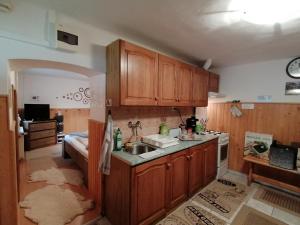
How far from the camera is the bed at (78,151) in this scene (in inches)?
115

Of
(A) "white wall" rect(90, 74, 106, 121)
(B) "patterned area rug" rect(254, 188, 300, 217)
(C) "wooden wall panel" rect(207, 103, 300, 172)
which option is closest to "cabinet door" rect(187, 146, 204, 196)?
(B) "patterned area rug" rect(254, 188, 300, 217)

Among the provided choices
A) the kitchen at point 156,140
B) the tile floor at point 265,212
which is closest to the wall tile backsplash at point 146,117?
the kitchen at point 156,140

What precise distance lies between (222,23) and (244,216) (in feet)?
7.94

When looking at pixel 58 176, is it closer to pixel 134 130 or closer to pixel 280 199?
pixel 134 130

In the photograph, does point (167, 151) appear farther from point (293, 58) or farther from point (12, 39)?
point (293, 58)

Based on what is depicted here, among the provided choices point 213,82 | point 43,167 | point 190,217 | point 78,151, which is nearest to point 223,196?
point 190,217

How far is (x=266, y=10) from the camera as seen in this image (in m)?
1.34

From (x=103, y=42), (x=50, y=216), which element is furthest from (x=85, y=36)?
(x=50, y=216)

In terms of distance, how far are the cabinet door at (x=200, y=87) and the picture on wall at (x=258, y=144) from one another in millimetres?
1174

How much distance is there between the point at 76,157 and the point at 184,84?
2690 mm

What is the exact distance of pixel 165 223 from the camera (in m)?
1.92

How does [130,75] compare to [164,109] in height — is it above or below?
above

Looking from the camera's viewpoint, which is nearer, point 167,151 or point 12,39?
point 12,39

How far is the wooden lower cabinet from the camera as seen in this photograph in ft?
5.34
